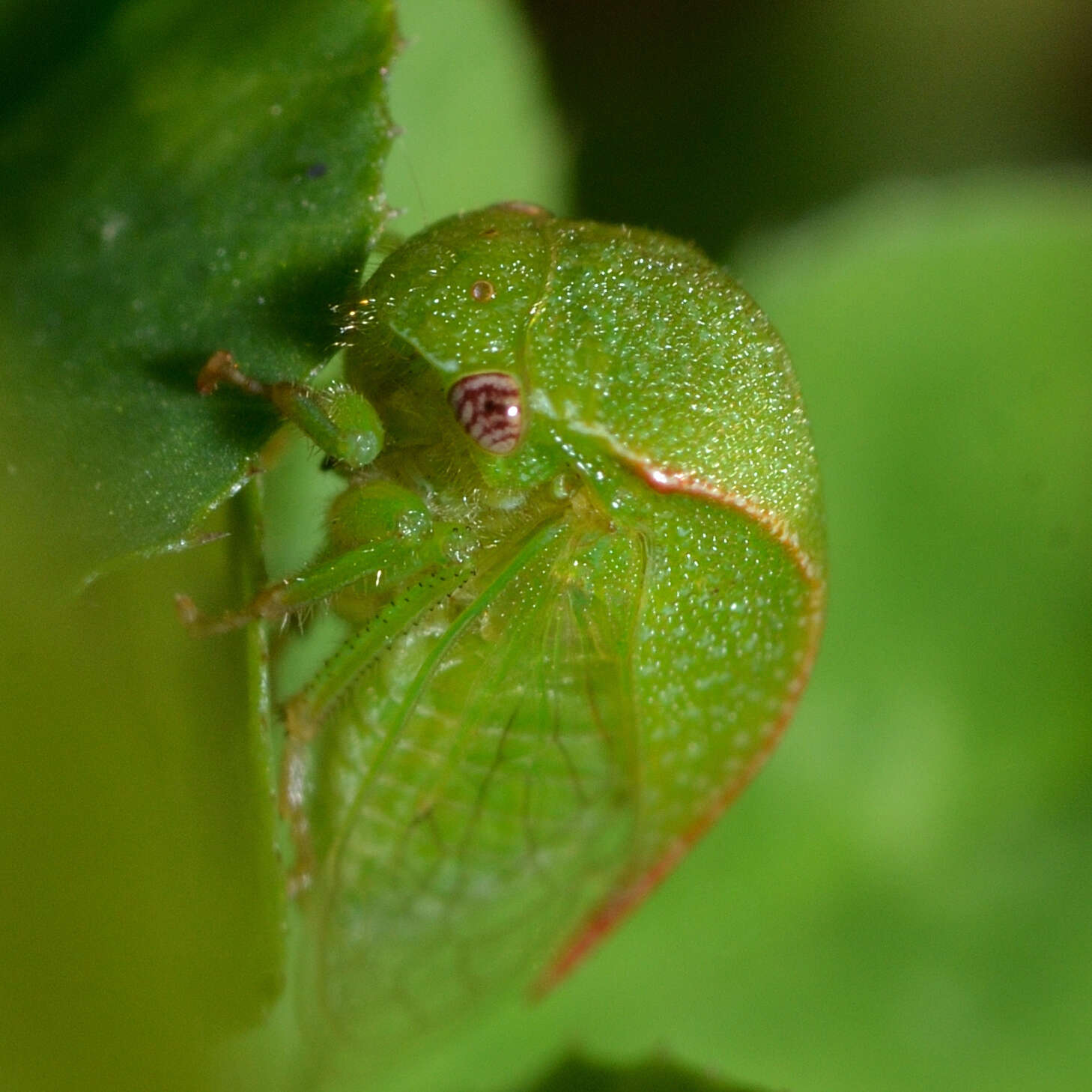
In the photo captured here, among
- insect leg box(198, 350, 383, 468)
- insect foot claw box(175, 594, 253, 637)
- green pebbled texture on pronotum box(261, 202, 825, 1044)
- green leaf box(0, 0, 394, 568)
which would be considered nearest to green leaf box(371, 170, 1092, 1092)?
green pebbled texture on pronotum box(261, 202, 825, 1044)

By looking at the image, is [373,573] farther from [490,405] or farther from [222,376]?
[222,376]

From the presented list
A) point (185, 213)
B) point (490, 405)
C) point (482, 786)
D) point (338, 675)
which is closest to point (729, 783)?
point (482, 786)

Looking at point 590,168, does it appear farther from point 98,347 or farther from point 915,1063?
point 915,1063

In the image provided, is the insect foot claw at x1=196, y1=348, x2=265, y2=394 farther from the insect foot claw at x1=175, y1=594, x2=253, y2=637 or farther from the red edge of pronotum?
the red edge of pronotum

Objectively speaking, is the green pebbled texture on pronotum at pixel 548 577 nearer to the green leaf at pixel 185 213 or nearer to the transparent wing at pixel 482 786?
the transparent wing at pixel 482 786

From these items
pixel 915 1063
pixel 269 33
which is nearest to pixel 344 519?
pixel 269 33

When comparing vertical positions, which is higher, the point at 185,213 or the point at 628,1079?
the point at 185,213
